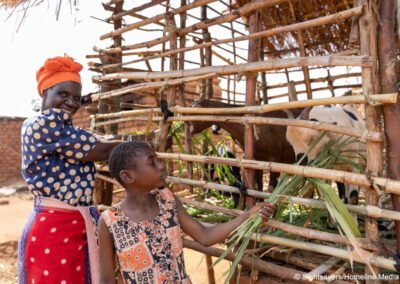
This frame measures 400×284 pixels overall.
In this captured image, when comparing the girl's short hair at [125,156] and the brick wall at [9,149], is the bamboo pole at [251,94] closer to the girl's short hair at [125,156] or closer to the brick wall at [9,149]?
the girl's short hair at [125,156]

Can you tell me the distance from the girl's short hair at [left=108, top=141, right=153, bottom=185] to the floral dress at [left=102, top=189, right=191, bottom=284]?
7.6 inches

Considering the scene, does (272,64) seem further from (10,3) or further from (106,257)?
(10,3)

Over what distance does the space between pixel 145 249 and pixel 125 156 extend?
1.44 ft

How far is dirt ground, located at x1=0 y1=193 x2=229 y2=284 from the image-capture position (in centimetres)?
432

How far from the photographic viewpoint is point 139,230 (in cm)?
164

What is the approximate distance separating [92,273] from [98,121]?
2542 mm

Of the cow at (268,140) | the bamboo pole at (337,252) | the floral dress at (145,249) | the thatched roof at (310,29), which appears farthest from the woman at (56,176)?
the thatched roof at (310,29)

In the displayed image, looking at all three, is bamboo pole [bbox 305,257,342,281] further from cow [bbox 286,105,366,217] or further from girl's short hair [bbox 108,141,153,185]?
girl's short hair [bbox 108,141,153,185]

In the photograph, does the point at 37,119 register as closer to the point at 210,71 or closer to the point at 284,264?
the point at 210,71

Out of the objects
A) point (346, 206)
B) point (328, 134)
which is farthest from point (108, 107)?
point (346, 206)

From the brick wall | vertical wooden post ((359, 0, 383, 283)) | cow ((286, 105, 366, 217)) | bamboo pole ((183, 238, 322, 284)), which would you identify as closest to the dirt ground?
bamboo pole ((183, 238, 322, 284))

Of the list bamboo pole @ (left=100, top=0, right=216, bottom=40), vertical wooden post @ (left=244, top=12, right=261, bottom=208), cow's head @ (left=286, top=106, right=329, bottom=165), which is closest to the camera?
vertical wooden post @ (left=244, top=12, right=261, bottom=208)

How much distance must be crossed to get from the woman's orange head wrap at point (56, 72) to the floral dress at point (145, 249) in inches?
31.8

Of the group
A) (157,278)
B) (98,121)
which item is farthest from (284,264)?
(98,121)
